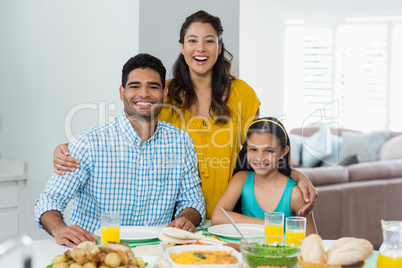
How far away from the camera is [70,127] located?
2.96 meters

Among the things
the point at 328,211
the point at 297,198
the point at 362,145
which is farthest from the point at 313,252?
the point at 362,145

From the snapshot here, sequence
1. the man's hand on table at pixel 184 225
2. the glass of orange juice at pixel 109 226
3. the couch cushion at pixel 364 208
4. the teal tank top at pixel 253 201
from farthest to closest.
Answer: the couch cushion at pixel 364 208 → the teal tank top at pixel 253 201 → the man's hand on table at pixel 184 225 → the glass of orange juice at pixel 109 226

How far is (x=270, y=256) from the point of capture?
1280mm

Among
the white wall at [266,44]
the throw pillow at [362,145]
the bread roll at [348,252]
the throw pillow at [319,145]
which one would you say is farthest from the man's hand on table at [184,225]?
the white wall at [266,44]

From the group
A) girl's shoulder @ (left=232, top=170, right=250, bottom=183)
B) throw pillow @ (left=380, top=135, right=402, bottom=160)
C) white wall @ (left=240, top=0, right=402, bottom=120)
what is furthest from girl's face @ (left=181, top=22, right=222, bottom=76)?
white wall @ (left=240, top=0, right=402, bottom=120)

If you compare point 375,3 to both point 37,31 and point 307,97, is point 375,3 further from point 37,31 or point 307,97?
point 37,31

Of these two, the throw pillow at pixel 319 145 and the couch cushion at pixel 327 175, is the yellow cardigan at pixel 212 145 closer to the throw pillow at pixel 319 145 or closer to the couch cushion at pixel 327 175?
the couch cushion at pixel 327 175

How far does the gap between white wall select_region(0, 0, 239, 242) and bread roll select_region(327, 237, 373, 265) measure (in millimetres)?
1514

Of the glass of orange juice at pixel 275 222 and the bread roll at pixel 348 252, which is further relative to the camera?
the glass of orange juice at pixel 275 222

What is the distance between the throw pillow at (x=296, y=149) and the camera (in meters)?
6.01

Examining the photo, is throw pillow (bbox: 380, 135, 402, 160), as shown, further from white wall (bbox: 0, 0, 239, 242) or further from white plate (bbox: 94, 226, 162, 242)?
white plate (bbox: 94, 226, 162, 242)

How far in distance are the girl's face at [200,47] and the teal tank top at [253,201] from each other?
50 cm

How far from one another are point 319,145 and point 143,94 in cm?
524

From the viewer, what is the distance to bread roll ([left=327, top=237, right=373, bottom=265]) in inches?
49.1
